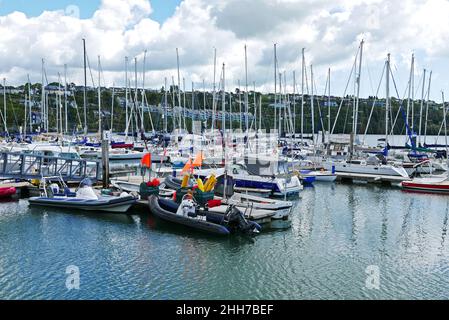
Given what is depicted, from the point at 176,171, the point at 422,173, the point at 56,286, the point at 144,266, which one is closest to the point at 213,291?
the point at 144,266

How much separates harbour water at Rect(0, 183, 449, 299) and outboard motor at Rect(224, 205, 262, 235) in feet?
1.85

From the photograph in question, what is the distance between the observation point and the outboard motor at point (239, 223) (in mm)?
22812

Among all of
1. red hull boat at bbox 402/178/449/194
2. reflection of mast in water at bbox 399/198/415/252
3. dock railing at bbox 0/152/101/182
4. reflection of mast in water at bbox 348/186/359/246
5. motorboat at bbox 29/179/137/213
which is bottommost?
reflection of mast in water at bbox 399/198/415/252

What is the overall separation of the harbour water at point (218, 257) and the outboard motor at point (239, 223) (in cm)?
56

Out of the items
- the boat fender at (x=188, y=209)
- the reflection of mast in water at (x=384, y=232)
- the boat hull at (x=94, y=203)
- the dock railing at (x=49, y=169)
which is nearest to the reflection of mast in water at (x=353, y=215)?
the reflection of mast in water at (x=384, y=232)

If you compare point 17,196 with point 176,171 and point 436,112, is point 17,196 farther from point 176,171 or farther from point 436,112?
point 436,112

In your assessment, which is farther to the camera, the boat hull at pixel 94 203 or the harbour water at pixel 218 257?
the boat hull at pixel 94 203

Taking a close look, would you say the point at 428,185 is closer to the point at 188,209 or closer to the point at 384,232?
the point at 384,232

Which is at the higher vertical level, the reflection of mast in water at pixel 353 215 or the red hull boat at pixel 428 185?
the red hull boat at pixel 428 185

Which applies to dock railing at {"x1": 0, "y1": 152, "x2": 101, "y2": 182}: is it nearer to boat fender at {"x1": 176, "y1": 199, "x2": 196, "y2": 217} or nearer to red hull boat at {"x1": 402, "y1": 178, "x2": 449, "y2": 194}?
boat fender at {"x1": 176, "y1": 199, "x2": 196, "y2": 217}

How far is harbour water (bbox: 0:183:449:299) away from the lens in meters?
16.2


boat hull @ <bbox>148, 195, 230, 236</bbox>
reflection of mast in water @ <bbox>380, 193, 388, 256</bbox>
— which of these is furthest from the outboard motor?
reflection of mast in water @ <bbox>380, 193, 388, 256</bbox>

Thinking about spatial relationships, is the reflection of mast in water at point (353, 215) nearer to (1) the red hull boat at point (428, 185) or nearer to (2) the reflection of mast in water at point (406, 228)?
(2) the reflection of mast in water at point (406, 228)
